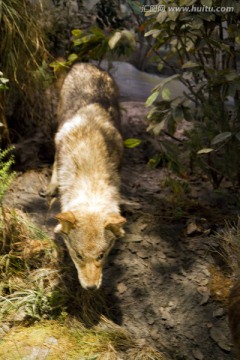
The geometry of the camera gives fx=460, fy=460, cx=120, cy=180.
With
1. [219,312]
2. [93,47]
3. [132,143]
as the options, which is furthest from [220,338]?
[93,47]

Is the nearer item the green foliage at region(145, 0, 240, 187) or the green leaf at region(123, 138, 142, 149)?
the green foliage at region(145, 0, 240, 187)

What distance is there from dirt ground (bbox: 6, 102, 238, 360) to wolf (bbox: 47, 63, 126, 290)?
51 centimetres

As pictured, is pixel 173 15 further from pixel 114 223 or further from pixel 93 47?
pixel 93 47

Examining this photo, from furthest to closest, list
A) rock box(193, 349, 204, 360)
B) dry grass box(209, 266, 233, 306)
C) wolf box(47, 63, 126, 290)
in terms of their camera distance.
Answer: dry grass box(209, 266, 233, 306), wolf box(47, 63, 126, 290), rock box(193, 349, 204, 360)

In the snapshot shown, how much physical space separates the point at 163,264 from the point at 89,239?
3.67 feet

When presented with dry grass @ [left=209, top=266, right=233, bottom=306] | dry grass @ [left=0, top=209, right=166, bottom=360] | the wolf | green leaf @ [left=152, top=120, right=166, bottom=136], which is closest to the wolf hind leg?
the wolf

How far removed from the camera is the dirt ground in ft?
12.9

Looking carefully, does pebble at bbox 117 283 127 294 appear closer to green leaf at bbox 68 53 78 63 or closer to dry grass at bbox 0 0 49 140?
dry grass at bbox 0 0 49 140

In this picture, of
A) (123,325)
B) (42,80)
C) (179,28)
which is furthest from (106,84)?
(123,325)

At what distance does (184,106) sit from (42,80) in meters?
2.20

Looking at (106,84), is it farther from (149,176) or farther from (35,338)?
(35,338)

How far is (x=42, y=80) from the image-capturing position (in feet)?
19.7

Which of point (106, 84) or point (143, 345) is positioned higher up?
point (106, 84)

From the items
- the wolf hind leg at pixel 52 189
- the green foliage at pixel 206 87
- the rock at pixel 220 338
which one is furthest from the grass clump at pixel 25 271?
the green foliage at pixel 206 87
